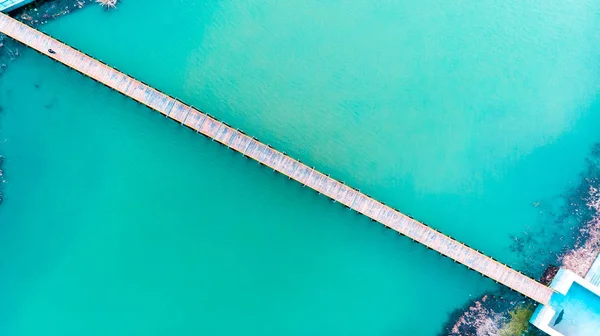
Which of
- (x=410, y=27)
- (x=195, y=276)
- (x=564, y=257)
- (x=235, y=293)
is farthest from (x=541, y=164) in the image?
(x=195, y=276)

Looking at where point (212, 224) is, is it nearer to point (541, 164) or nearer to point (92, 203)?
point (92, 203)

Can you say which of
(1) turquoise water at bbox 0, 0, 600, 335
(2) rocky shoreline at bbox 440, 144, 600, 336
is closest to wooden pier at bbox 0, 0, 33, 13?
(1) turquoise water at bbox 0, 0, 600, 335

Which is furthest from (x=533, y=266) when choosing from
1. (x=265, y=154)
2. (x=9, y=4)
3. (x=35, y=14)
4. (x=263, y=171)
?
(x=9, y=4)

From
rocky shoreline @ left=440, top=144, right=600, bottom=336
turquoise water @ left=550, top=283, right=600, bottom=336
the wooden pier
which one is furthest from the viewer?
rocky shoreline @ left=440, top=144, right=600, bottom=336

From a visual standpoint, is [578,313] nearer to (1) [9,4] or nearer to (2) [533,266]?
(2) [533,266]

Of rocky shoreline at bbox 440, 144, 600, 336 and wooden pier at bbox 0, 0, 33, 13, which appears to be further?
rocky shoreline at bbox 440, 144, 600, 336

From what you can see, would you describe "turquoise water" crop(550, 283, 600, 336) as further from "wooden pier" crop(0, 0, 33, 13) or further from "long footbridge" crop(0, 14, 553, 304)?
"wooden pier" crop(0, 0, 33, 13)
